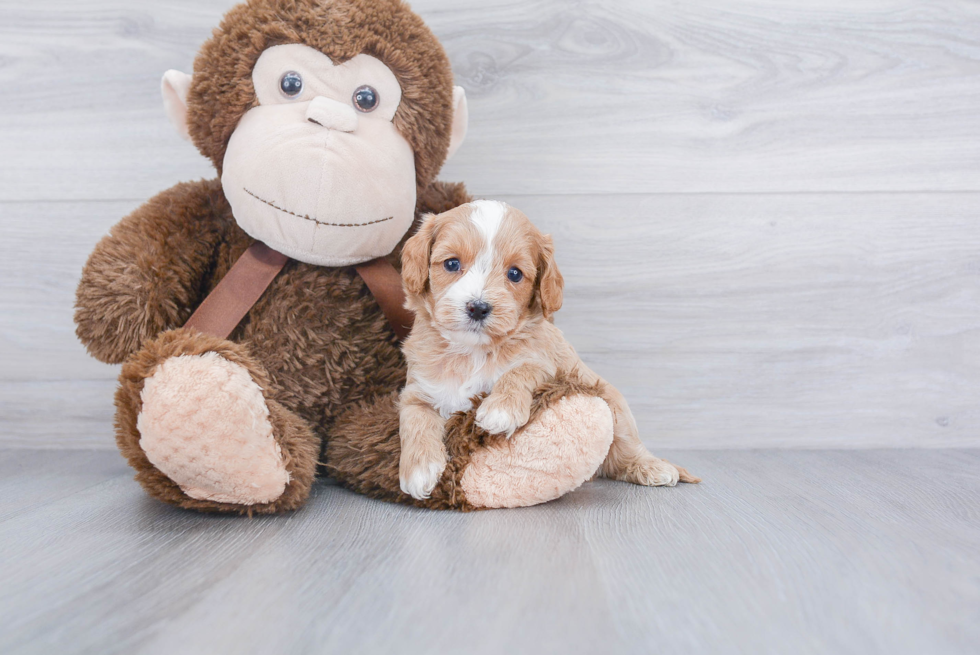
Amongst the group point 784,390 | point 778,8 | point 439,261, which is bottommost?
point 784,390

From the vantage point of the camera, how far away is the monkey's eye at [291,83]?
1.06 meters

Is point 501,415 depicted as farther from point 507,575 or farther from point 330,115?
point 330,115

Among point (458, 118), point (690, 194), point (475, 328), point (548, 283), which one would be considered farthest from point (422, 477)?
point (690, 194)

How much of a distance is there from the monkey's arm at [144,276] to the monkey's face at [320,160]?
12cm

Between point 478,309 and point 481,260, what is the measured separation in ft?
0.28

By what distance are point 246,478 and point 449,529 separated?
0.96ft

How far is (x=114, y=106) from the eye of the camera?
1.45 metres

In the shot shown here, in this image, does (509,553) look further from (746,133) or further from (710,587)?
(746,133)

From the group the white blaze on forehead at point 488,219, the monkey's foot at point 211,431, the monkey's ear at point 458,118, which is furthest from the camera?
the monkey's ear at point 458,118

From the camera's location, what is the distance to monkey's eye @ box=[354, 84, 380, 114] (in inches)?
42.7

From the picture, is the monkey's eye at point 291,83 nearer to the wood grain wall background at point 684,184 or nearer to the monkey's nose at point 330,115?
the monkey's nose at point 330,115

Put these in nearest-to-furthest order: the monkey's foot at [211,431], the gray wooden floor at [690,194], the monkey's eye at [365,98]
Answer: the monkey's foot at [211,431]
the monkey's eye at [365,98]
the gray wooden floor at [690,194]

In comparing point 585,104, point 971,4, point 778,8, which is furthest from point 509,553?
point 971,4

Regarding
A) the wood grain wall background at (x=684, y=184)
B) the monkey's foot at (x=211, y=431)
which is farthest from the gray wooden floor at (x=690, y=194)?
the monkey's foot at (x=211, y=431)
